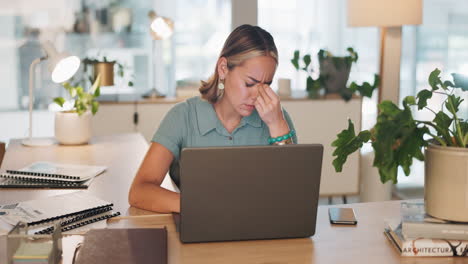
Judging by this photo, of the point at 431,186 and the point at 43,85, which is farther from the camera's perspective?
the point at 43,85

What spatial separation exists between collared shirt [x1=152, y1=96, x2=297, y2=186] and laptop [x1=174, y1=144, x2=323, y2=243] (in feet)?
2.23

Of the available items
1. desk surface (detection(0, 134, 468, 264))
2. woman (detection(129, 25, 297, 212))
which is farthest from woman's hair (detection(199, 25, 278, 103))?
desk surface (detection(0, 134, 468, 264))

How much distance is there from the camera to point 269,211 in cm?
158

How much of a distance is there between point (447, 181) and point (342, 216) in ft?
1.32

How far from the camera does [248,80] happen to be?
2.14 m

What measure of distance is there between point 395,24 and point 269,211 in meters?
2.64

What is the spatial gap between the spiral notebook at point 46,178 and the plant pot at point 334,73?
88.5 inches

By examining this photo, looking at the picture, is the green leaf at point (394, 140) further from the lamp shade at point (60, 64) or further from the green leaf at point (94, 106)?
the green leaf at point (94, 106)

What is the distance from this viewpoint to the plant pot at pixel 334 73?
14.0 feet

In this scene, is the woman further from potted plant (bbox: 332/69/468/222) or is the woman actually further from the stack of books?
the stack of books

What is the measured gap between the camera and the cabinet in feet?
13.5

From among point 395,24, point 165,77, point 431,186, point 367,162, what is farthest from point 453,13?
point 431,186

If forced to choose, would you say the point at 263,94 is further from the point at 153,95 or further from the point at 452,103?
the point at 153,95

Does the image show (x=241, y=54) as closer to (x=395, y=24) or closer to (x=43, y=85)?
(x=395, y=24)
